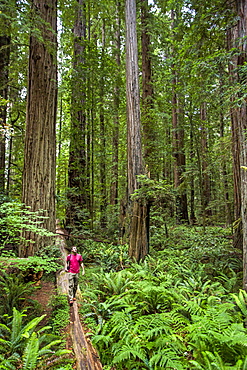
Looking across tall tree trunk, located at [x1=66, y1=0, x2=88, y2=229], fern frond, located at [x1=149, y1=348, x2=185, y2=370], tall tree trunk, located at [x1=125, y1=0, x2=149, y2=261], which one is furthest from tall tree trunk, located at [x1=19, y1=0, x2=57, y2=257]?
fern frond, located at [x1=149, y1=348, x2=185, y2=370]

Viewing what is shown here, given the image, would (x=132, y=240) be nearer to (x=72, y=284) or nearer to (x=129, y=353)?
(x=72, y=284)

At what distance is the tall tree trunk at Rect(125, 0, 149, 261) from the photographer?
6.35m

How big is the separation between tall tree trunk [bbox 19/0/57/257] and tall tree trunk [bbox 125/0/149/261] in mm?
2434

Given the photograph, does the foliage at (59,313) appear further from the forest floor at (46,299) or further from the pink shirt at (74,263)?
the pink shirt at (74,263)

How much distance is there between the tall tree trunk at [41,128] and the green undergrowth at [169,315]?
8.54ft

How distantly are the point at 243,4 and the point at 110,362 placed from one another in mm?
7291

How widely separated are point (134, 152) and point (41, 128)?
2922 mm

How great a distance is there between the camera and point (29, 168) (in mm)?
6027

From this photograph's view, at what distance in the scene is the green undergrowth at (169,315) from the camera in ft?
9.53

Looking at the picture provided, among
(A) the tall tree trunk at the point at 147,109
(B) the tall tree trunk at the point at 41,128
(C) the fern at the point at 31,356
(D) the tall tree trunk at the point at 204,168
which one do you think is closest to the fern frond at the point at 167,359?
(C) the fern at the point at 31,356

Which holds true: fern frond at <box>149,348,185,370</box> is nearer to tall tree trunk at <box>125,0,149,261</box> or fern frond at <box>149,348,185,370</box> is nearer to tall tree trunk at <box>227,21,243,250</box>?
tall tree trunk at <box>125,0,149,261</box>

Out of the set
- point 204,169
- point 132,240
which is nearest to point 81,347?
point 132,240

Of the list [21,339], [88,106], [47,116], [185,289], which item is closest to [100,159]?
[88,106]

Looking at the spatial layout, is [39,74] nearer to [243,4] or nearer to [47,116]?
[47,116]
